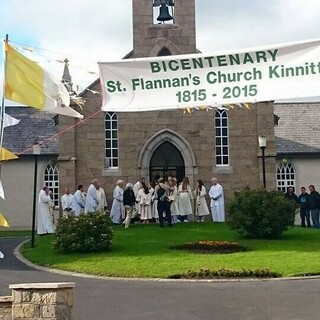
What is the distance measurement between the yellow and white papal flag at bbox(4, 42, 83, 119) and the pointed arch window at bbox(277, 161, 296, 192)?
101 ft

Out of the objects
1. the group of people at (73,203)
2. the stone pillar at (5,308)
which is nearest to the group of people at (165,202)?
the group of people at (73,203)

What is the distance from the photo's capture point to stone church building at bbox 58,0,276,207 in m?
30.9

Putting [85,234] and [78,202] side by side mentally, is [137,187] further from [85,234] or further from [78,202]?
[85,234]

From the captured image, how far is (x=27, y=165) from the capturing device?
40062 mm

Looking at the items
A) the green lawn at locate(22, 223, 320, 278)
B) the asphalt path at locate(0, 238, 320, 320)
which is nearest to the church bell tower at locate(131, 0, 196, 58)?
the green lawn at locate(22, 223, 320, 278)

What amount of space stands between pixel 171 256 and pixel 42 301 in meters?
8.84

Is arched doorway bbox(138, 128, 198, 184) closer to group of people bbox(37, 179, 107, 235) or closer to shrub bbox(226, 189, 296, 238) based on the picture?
group of people bbox(37, 179, 107, 235)

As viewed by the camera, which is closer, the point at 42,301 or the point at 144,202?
the point at 42,301

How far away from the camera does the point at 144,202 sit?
27.4 meters

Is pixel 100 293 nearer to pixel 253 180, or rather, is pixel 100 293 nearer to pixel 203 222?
pixel 203 222

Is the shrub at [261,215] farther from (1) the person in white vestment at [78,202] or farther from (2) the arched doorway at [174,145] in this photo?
(2) the arched doorway at [174,145]

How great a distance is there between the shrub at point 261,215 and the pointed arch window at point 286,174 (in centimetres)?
1817

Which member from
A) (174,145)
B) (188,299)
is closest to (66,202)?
(174,145)

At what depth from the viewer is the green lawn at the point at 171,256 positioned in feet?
53.2
